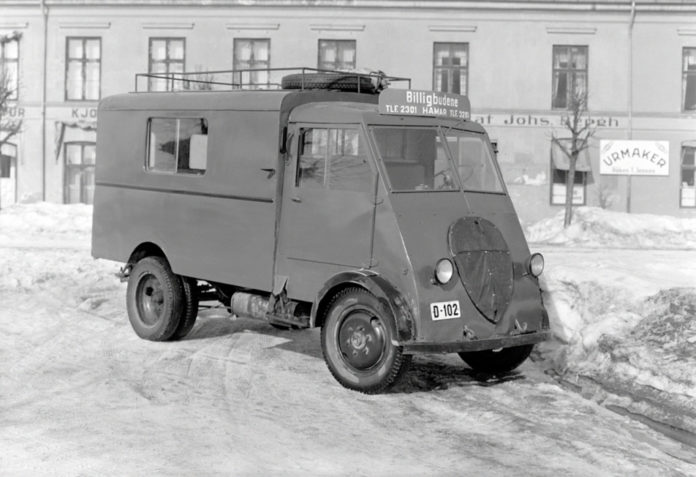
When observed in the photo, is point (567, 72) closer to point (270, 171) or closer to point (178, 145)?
point (178, 145)

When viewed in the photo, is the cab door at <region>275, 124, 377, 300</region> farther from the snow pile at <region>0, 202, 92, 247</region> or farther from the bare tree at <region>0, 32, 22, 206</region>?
the bare tree at <region>0, 32, 22, 206</region>

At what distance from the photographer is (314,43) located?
106 ft

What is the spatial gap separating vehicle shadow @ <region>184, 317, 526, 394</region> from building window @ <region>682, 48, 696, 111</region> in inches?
989

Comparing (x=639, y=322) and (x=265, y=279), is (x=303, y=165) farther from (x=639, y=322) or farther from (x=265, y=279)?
(x=639, y=322)

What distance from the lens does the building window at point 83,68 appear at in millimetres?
33344

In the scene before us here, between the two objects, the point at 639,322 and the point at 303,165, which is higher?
the point at 303,165

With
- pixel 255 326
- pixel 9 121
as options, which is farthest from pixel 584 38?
pixel 255 326

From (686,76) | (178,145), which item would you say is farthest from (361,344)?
(686,76)

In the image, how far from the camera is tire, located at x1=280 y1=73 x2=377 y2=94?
9.25m

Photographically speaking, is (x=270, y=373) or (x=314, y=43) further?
(x=314, y=43)

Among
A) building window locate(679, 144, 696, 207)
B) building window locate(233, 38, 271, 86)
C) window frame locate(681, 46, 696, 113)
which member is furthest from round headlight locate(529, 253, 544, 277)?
window frame locate(681, 46, 696, 113)

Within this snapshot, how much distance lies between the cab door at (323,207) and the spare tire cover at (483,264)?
0.76m

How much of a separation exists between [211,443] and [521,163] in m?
27.1

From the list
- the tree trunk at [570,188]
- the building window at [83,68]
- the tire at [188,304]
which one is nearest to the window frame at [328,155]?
the tire at [188,304]
